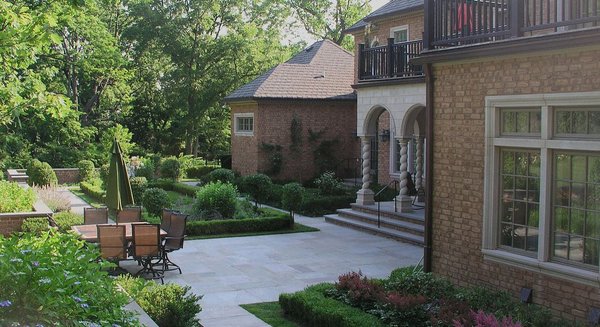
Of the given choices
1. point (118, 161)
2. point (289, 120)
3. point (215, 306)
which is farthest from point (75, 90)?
point (215, 306)

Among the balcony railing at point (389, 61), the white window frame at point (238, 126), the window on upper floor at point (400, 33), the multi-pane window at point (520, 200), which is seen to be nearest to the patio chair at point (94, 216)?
the balcony railing at point (389, 61)

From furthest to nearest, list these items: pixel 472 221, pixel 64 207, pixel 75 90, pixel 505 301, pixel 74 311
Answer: pixel 75 90, pixel 64 207, pixel 472 221, pixel 505 301, pixel 74 311

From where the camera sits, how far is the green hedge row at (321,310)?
8.42 meters

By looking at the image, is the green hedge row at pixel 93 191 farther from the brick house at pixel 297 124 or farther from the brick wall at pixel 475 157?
the brick wall at pixel 475 157

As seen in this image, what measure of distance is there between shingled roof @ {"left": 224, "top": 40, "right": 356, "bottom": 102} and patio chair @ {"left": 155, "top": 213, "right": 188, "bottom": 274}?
1355cm

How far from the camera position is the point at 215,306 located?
10594mm

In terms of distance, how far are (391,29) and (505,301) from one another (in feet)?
54.3

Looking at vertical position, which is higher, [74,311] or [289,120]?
[289,120]

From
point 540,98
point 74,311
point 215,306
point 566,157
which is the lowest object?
point 215,306

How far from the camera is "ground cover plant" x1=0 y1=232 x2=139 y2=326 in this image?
15.5 feet

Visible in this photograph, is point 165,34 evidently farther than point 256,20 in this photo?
No

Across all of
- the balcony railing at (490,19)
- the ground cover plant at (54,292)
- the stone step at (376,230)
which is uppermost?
the balcony railing at (490,19)

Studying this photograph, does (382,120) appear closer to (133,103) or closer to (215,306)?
(215,306)

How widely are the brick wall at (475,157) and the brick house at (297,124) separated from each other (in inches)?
675
